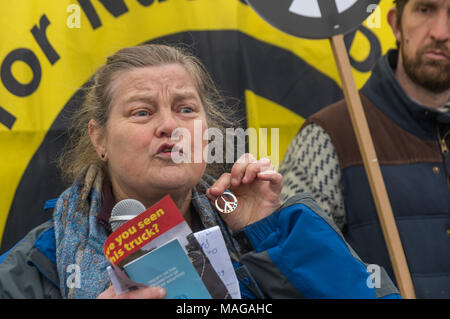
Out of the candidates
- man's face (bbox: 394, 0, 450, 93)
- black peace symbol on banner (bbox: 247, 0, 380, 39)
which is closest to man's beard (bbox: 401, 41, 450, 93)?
man's face (bbox: 394, 0, 450, 93)

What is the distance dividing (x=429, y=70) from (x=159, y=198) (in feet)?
4.99

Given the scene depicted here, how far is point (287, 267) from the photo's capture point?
1682mm

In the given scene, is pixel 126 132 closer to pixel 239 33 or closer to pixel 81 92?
pixel 81 92

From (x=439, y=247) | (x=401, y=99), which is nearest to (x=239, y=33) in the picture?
(x=401, y=99)

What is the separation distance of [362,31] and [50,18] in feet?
4.88

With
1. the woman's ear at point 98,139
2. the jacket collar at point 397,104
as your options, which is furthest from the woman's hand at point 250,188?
the jacket collar at point 397,104

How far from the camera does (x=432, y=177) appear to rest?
255 centimetres

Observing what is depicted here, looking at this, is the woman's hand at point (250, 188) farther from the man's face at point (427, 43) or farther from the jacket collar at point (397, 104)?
the man's face at point (427, 43)

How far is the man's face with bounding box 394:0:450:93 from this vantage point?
2648mm

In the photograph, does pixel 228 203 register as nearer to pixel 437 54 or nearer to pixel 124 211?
pixel 124 211

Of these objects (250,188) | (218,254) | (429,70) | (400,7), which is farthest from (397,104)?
(218,254)

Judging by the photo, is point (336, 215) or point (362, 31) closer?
point (336, 215)

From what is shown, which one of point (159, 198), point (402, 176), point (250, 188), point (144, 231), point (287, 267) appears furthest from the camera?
point (402, 176)

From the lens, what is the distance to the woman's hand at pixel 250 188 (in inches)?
72.2
